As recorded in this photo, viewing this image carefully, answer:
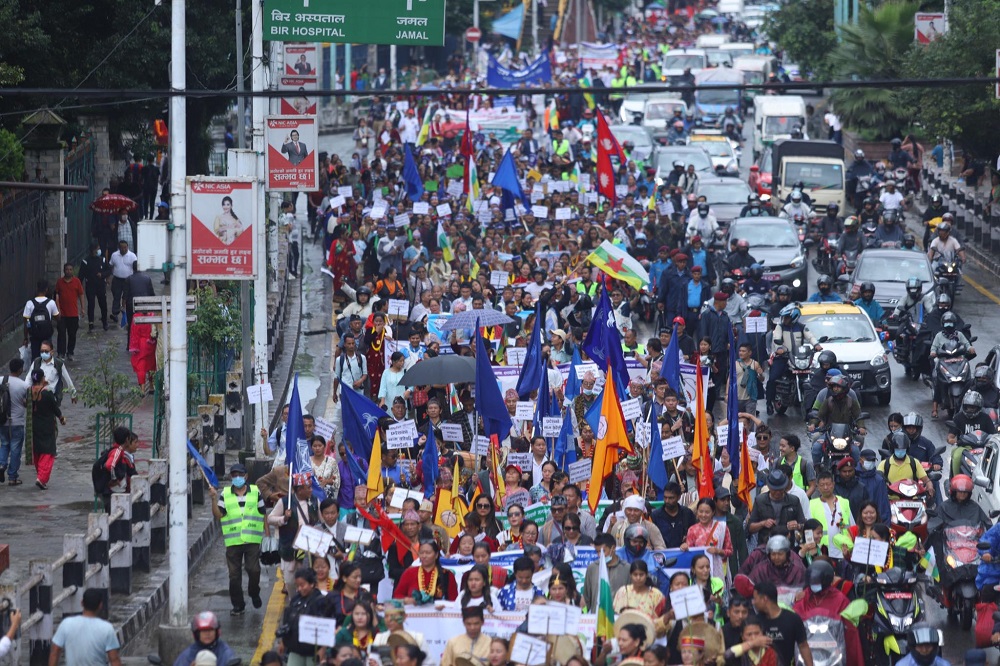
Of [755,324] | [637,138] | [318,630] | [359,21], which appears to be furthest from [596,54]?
[318,630]

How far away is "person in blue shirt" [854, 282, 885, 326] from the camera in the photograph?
27.4 m

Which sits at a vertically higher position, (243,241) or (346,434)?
(243,241)

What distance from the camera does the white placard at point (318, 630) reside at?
43.1 feet

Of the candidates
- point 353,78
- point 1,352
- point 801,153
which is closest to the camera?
point 1,352

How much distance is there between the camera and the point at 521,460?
1811cm

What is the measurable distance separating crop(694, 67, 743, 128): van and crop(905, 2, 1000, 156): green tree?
1944cm

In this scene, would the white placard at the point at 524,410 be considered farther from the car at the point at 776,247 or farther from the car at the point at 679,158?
the car at the point at 679,158

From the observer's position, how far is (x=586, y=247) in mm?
31453

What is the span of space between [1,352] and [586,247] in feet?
29.1

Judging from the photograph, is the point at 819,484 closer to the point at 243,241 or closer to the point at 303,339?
the point at 243,241

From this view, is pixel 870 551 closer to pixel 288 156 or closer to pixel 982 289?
pixel 288 156

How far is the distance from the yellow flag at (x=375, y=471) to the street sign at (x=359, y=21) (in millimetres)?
5427

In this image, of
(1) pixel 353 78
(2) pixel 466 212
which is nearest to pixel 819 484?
(2) pixel 466 212

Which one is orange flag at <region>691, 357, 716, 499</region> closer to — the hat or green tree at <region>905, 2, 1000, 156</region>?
the hat
